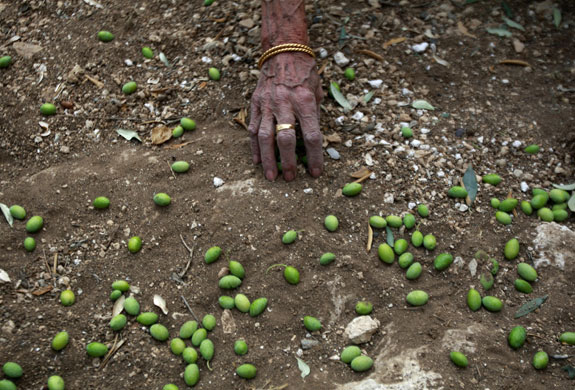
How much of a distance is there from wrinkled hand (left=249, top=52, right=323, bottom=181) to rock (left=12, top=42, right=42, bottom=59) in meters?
1.38

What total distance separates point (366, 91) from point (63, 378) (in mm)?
1826

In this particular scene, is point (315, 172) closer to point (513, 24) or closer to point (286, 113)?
point (286, 113)

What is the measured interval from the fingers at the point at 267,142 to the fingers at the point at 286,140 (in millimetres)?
Answer: 38

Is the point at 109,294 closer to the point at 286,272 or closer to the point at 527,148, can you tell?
the point at 286,272

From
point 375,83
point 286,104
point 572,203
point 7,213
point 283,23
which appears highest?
point 283,23

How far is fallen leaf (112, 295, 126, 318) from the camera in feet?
6.51

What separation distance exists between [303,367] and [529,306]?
86 centimetres

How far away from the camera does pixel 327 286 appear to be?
204 cm

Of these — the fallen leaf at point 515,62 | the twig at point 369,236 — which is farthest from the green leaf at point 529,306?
the fallen leaf at point 515,62

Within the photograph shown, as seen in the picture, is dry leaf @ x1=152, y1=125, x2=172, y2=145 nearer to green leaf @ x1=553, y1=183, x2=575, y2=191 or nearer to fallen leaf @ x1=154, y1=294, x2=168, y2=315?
fallen leaf @ x1=154, y1=294, x2=168, y2=315

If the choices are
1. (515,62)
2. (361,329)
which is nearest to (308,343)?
(361,329)

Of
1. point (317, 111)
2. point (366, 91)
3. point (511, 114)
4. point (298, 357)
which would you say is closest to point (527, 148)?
point (511, 114)

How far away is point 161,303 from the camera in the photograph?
6.59 feet

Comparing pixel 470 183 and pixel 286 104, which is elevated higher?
pixel 286 104
